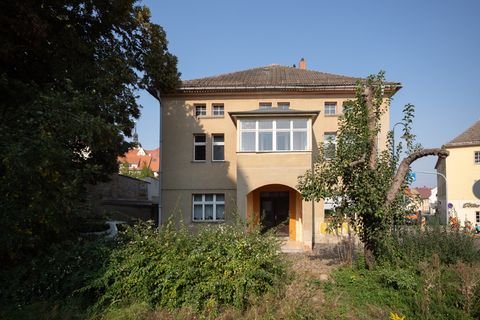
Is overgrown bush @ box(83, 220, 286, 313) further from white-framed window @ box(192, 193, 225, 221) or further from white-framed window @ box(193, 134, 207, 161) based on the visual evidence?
white-framed window @ box(193, 134, 207, 161)

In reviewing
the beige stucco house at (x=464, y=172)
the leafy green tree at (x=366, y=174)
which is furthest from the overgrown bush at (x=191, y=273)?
the beige stucco house at (x=464, y=172)

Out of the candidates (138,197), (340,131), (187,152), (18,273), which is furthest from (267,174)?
(138,197)

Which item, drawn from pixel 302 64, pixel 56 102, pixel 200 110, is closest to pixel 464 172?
pixel 302 64

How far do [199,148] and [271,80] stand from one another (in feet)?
20.3

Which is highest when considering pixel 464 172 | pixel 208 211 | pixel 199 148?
pixel 199 148

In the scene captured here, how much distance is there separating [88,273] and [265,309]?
10.9 feet

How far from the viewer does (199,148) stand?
21.7 meters

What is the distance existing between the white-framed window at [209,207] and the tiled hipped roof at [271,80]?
21.2 ft

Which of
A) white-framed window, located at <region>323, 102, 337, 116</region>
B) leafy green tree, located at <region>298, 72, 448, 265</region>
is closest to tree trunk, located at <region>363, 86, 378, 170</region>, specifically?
leafy green tree, located at <region>298, 72, 448, 265</region>

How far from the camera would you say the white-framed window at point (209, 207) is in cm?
2091

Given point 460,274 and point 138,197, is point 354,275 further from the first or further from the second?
point 138,197

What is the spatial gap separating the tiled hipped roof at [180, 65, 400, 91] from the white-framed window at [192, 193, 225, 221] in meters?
6.46

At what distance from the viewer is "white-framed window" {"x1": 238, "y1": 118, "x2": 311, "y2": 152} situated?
17656 mm

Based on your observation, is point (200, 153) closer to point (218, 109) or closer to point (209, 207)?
point (218, 109)
